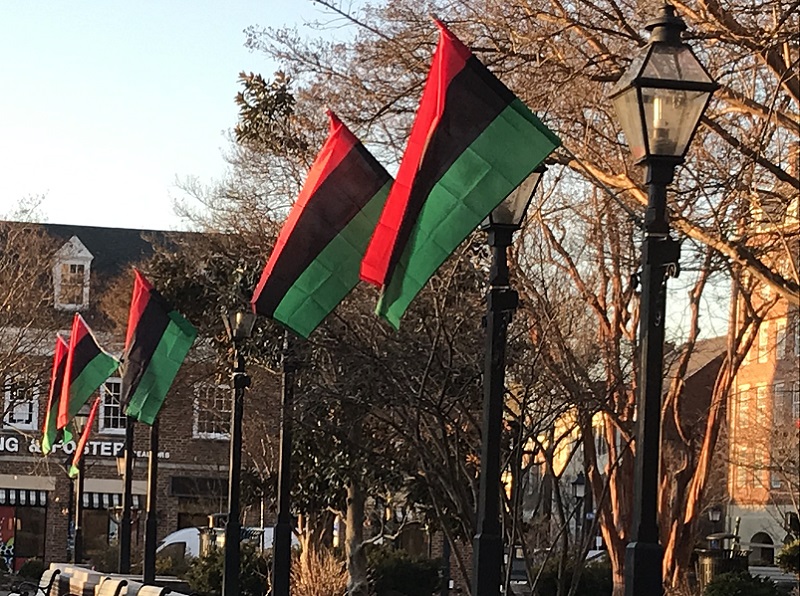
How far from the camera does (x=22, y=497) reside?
49.6 m

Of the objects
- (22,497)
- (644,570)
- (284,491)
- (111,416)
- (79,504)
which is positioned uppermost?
(111,416)

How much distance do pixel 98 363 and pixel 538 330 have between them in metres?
10.9

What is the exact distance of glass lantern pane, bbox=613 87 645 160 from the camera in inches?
320

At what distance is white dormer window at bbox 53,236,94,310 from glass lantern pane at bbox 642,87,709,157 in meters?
38.9

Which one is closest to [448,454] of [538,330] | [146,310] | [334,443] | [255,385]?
[538,330]

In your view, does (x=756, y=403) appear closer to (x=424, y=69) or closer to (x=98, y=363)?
(x=98, y=363)

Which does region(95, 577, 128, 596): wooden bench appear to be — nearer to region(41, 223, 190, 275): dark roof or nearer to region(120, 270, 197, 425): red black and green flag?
region(120, 270, 197, 425): red black and green flag

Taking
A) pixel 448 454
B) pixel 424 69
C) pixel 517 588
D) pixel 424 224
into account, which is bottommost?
pixel 517 588

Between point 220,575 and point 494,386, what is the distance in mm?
18398

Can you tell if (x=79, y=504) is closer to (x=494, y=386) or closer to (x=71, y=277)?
(x=71, y=277)

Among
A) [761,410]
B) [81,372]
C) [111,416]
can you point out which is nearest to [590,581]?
[81,372]

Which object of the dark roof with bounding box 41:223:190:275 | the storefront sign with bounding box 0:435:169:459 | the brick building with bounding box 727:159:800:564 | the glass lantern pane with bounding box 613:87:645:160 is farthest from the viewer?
the dark roof with bounding box 41:223:190:275

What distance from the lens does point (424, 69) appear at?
54.2 feet

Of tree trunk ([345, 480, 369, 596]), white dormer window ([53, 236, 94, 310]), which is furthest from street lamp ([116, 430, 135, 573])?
white dormer window ([53, 236, 94, 310])
